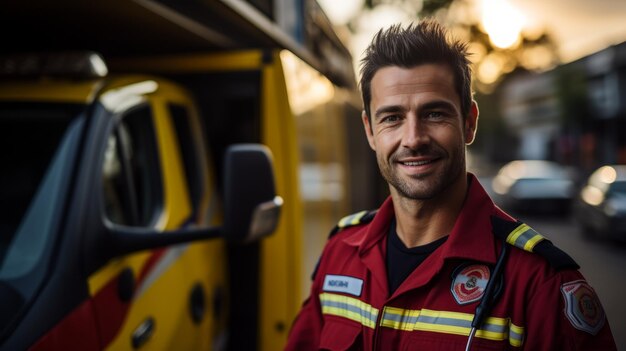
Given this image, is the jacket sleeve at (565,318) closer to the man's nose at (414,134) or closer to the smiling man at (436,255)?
the smiling man at (436,255)

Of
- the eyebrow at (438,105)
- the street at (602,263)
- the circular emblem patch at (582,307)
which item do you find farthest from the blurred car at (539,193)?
the circular emblem patch at (582,307)

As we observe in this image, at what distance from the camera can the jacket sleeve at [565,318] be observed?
1.36m

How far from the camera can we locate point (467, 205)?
5.49ft

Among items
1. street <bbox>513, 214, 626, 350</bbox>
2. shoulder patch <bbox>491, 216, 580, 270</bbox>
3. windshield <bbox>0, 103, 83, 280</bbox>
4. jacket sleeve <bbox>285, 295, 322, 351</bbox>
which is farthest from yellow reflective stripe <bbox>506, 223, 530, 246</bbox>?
street <bbox>513, 214, 626, 350</bbox>

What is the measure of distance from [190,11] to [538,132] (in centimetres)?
5395

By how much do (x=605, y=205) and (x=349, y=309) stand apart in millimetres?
11715

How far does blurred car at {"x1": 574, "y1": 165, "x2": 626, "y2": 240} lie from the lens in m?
11.7

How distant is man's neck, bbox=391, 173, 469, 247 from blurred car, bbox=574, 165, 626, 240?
11232mm

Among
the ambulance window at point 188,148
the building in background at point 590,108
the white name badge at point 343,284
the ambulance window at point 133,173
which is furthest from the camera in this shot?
the building in background at point 590,108

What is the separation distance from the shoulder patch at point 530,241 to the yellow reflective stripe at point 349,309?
1.27 ft

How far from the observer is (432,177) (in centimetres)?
162

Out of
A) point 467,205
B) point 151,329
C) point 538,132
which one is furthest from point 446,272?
point 538,132

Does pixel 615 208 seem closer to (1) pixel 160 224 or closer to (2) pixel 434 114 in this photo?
(1) pixel 160 224

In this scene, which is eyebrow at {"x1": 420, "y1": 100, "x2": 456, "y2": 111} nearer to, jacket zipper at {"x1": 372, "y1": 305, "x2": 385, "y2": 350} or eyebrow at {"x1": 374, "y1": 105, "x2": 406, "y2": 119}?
eyebrow at {"x1": 374, "y1": 105, "x2": 406, "y2": 119}
